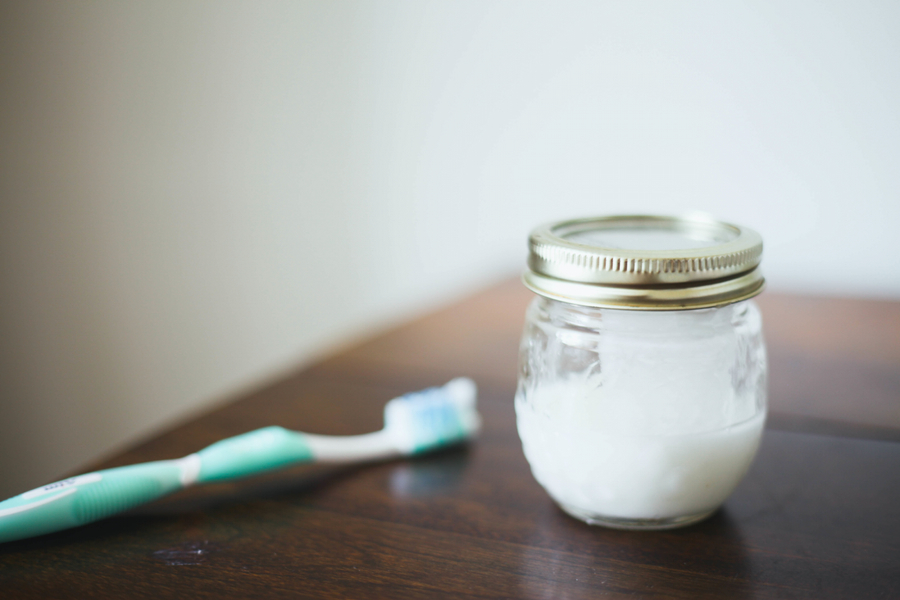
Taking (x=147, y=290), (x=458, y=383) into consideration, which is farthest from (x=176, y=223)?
(x=458, y=383)

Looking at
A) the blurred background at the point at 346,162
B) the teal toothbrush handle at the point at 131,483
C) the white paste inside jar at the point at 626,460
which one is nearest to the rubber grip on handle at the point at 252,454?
the teal toothbrush handle at the point at 131,483

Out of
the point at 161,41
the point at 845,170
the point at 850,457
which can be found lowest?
the point at 850,457

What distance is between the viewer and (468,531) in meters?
0.45

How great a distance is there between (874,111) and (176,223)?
1.32 m

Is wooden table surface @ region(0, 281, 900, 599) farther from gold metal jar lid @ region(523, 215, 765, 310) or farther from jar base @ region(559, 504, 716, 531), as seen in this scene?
gold metal jar lid @ region(523, 215, 765, 310)

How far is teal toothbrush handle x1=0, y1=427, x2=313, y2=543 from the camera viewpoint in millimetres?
415

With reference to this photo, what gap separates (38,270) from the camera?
1.44 meters

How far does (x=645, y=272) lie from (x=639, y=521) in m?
0.17

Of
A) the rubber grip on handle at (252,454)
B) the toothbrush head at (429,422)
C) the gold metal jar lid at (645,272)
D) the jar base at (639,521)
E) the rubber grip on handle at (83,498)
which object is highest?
the gold metal jar lid at (645,272)

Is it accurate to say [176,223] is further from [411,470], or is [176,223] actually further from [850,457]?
[850,457]

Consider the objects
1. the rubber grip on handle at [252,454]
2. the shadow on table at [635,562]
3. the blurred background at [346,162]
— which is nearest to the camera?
the shadow on table at [635,562]

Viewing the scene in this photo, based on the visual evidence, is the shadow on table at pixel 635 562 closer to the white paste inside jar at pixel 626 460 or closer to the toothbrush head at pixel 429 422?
the white paste inside jar at pixel 626 460

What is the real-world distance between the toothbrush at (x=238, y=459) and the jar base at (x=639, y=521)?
0.51 feet

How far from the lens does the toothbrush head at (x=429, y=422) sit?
57 centimetres
